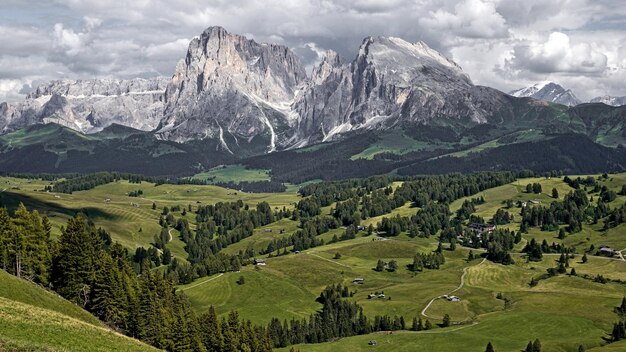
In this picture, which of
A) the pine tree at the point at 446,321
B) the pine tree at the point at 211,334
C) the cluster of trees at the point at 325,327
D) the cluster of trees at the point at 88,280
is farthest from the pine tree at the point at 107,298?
the pine tree at the point at 446,321

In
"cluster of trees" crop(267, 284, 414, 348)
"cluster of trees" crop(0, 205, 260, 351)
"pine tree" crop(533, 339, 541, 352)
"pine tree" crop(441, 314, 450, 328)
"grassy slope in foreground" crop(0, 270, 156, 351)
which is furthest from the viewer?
"pine tree" crop(441, 314, 450, 328)

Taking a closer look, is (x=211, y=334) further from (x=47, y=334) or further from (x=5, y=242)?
(x=47, y=334)

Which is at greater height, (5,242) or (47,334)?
(5,242)

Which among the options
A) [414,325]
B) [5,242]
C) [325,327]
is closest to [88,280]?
[5,242]

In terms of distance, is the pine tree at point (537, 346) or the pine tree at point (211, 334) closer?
the pine tree at point (211, 334)

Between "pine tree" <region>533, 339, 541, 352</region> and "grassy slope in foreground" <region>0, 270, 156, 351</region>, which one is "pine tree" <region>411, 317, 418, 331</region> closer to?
"pine tree" <region>533, 339, 541, 352</region>

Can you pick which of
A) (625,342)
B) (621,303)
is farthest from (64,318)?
(621,303)

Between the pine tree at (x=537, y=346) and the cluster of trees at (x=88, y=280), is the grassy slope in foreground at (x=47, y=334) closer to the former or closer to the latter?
the cluster of trees at (x=88, y=280)

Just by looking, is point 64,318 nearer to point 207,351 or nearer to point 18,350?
point 18,350

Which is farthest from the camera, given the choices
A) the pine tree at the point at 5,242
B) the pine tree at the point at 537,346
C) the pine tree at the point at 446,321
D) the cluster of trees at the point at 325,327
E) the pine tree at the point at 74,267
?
the pine tree at the point at 446,321

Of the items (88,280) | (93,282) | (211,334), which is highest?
(88,280)

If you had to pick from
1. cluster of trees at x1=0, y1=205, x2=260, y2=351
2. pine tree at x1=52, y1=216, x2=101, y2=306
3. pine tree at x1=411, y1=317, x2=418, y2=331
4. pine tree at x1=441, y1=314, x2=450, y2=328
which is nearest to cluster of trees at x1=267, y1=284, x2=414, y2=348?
pine tree at x1=411, y1=317, x2=418, y2=331
